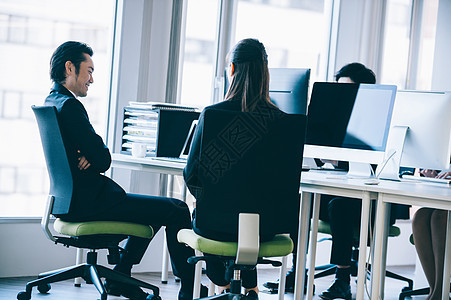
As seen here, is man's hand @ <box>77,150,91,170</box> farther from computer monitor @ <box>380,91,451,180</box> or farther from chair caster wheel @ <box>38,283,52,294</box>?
computer monitor @ <box>380,91,451,180</box>

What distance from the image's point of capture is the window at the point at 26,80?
3.61m

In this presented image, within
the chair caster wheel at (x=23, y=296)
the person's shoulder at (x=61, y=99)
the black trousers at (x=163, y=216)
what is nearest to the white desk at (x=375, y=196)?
the black trousers at (x=163, y=216)

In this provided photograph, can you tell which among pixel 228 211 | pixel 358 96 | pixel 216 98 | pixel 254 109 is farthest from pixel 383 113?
pixel 216 98

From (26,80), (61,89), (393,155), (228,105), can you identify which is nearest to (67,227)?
(61,89)

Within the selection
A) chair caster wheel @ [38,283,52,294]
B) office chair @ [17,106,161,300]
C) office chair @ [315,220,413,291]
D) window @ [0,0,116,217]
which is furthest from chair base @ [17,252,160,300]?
office chair @ [315,220,413,291]

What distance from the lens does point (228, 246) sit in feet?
7.73

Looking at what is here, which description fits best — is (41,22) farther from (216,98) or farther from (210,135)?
(210,135)

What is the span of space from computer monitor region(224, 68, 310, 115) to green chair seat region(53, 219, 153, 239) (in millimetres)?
888

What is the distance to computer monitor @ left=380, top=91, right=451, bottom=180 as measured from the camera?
3033 millimetres

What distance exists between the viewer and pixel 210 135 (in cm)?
225

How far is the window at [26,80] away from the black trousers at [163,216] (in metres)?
1.01

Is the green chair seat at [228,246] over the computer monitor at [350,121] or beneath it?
beneath

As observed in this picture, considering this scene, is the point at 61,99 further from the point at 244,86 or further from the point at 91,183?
the point at 244,86

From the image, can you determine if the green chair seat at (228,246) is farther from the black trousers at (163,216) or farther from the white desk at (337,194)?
the black trousers at (163,216)
